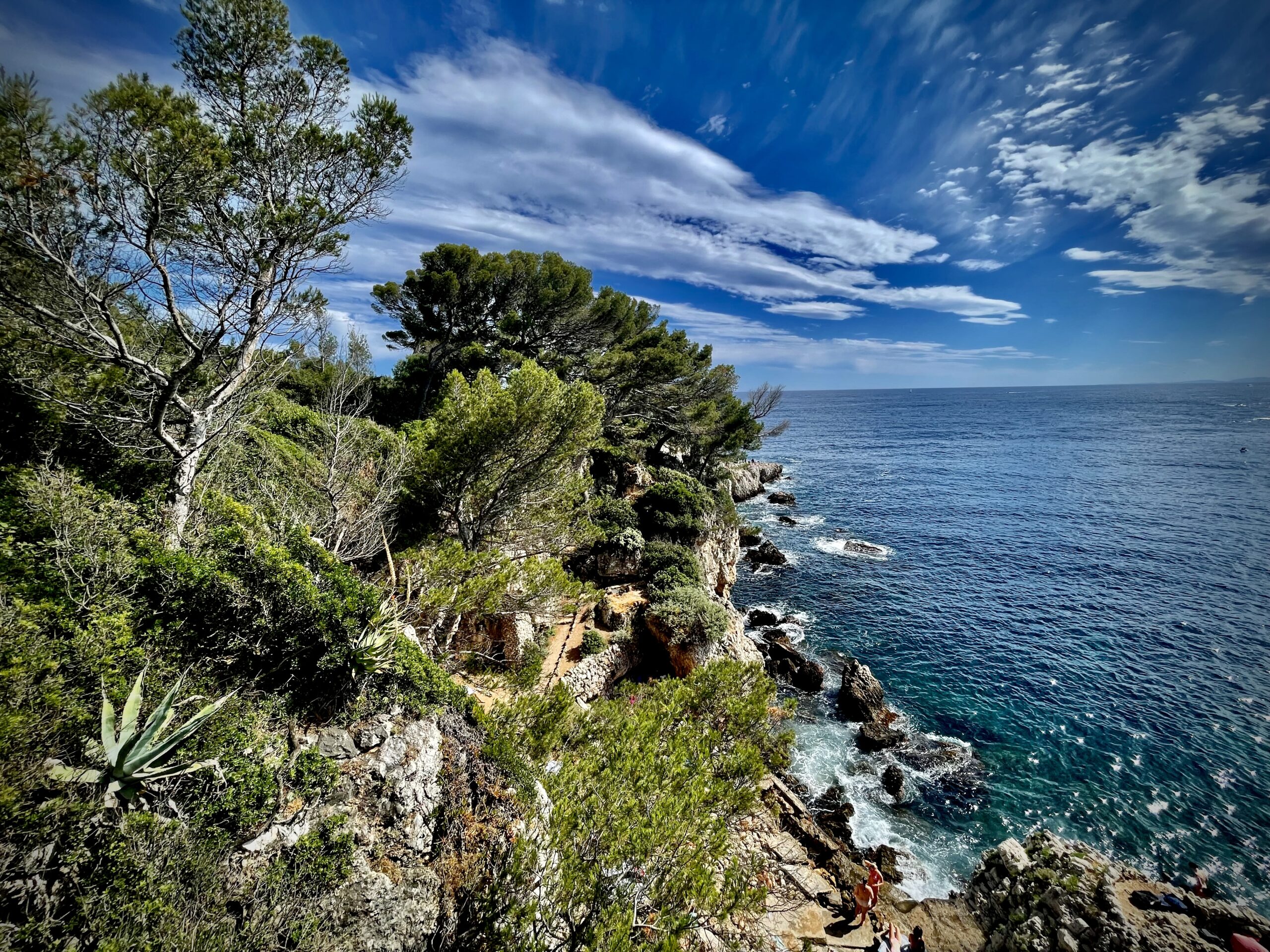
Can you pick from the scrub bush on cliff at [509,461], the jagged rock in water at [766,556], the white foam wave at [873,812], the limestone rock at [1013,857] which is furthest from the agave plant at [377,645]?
the jagged rock in water at [766,556]

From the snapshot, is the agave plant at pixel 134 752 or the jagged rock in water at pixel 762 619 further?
the jagged rock in water at pixel 762 619

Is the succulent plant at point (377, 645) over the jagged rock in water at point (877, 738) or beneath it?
over

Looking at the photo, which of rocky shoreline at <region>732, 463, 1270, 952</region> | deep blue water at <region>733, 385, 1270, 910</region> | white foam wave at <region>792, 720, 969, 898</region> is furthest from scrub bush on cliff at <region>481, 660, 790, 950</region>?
deep blue water at <region>733, 385, 1270, 910</region>

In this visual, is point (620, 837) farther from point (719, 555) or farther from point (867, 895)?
point (719, 555)

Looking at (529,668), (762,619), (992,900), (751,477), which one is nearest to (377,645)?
(529,668)

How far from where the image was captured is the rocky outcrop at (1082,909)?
37.6 ft

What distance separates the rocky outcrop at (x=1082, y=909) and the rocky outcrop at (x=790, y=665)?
9.12 meters

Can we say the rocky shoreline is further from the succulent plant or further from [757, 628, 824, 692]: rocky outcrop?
the succulent plant

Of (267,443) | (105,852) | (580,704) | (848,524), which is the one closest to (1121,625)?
(848,524)

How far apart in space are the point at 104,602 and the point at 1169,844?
28.1 m

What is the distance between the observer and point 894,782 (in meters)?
18.0

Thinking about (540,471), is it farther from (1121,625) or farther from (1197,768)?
(1121,625)

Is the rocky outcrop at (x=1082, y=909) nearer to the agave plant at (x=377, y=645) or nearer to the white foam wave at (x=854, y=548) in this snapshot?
the agave plant at (x=377, y=645)

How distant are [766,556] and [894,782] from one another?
21.1m
